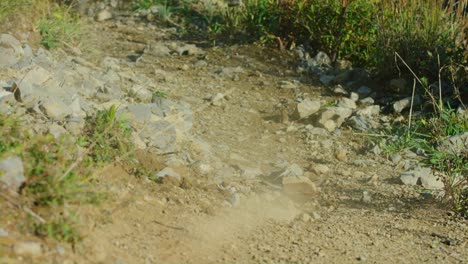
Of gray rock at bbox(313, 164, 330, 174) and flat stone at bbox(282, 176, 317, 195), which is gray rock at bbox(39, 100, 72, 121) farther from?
gray rock at bbox(313, 164, 330, 174)

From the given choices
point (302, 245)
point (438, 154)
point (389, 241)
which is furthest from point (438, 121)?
point (302, 245)

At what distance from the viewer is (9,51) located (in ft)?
16.4

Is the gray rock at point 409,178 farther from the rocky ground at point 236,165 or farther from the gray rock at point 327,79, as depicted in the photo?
the gray rock at point 327,79

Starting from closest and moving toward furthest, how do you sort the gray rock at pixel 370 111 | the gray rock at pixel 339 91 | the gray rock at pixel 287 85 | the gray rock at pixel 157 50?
the gray rock at pixel 370 111
the gray rock at pixel 339 91
the gray rock at pixel 287 85
the gray rock at pixel 157 50

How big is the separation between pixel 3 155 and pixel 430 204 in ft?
7.60

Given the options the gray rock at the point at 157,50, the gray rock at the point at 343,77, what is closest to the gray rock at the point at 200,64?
the gray rock at the point at 157,50

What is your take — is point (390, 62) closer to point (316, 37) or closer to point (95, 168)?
point (316, 37)

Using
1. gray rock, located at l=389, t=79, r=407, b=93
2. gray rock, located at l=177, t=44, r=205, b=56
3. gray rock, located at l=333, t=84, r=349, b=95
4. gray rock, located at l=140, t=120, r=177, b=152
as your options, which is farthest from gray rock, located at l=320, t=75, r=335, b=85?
gray rock, located at l=140, t=120, r=177, b=152

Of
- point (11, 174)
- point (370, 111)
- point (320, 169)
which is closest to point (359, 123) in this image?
point (370, 111)

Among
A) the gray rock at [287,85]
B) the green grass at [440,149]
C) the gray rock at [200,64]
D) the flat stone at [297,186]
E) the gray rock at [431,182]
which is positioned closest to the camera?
the green grass at [440,149]

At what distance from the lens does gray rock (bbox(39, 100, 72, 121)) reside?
4168 mm

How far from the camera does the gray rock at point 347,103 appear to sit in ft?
19.0

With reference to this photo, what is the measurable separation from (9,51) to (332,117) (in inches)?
87.8

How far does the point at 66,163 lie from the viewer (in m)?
3.45
